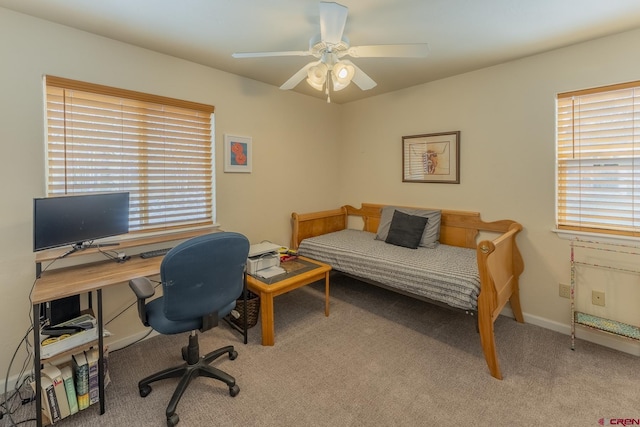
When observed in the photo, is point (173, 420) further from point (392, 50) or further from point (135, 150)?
point (392, 50)

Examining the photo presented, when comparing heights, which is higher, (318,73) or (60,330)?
(318,73)

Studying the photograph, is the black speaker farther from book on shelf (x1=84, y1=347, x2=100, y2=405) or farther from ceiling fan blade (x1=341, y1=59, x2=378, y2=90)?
ceiling fan blade (x1=341, y1=59, x2=378, y2=90)

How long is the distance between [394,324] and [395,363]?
61cm

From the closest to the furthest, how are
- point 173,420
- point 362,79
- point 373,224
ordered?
point 173,420, point 362,79, point 373,224

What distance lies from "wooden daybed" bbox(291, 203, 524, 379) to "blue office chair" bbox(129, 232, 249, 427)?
4.95 ft

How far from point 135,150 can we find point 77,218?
0.75 metres

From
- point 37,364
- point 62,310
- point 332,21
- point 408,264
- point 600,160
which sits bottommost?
point 37,364

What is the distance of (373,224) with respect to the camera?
401cm

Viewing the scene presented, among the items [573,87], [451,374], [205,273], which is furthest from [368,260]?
[573,87]

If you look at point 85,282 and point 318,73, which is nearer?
point 85,282

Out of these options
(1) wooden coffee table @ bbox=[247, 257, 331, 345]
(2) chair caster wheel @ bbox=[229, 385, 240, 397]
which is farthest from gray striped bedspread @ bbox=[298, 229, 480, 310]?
(2) chair caster wheel @ bbox=[229, 385, 240, 397]

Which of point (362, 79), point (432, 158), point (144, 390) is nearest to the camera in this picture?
point (144, 390)

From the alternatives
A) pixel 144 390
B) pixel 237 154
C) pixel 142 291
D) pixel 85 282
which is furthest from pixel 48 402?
pixel 237 154

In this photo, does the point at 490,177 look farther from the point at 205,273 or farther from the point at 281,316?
the point at 205,273
